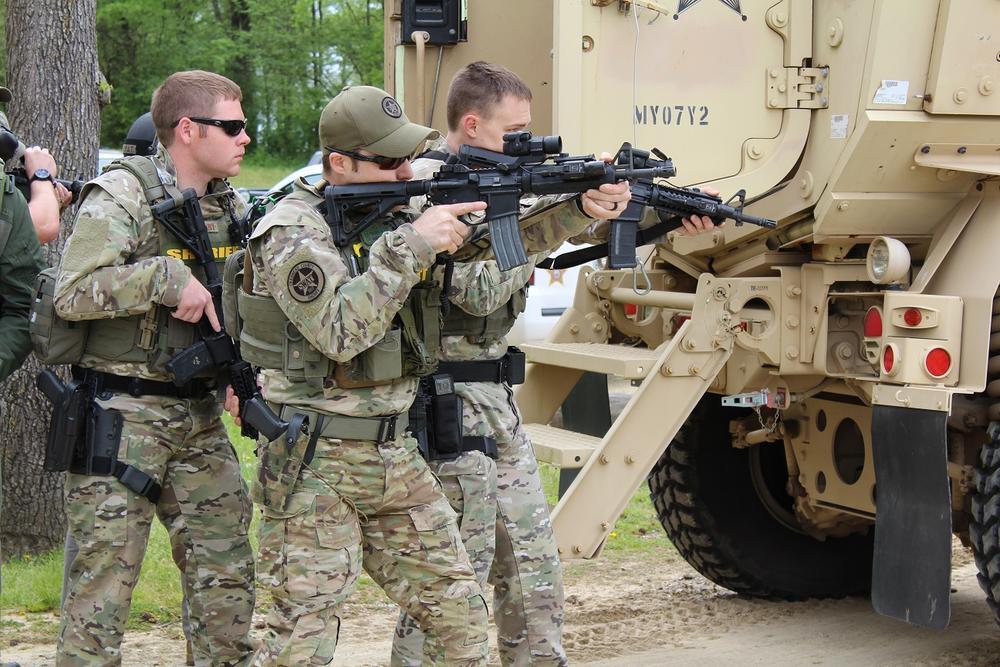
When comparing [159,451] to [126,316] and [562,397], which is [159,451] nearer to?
[126,316]

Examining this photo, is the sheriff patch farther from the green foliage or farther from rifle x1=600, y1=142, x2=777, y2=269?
the green foliage

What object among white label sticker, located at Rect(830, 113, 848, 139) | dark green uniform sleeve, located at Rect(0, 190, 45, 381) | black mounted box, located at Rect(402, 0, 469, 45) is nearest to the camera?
dark green uniform sleeve, located at Rect(0, 190, 45, 381)

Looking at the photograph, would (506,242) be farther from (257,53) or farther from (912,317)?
(257,53)

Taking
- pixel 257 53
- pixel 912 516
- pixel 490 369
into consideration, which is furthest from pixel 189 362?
pixel 257 53

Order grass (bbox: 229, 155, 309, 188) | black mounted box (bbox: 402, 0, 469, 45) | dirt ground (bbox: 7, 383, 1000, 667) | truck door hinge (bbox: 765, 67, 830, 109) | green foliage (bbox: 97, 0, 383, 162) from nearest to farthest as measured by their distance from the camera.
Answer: truck door hinge (bbox: 765, 67, 830, 109), black mounted box (bbox: 402, 0, 469, 45), dirt ground (bbox: 7, 383, 1000, 667), grass (bbox: 229, 155, 309, 188), green foliage (bbox: 97, 0, 383, 162)

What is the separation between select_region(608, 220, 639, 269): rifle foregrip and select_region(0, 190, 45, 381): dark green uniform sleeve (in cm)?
171

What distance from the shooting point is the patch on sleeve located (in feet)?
10.9

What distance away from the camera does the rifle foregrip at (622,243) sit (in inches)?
161

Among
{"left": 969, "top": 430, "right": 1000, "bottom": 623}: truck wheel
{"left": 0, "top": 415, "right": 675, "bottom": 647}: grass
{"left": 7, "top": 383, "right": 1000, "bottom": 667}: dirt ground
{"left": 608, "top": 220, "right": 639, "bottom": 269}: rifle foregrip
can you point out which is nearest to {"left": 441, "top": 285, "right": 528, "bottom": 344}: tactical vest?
{"left": 608, "top": 220, "right": 639, "bottom": 269}: rifle foregrip

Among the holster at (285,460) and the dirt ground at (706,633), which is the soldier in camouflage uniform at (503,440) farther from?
the dirt ground at (706,633)

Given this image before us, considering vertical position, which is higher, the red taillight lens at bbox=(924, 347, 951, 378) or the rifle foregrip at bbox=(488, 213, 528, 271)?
the rifle foregrip at bbox=(488, 213, 528, 271)

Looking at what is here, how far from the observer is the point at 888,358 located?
14.4 ft

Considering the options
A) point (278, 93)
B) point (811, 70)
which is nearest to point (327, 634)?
point (811, 70)

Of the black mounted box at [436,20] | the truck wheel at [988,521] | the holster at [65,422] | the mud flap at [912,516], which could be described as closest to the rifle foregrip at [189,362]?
the holster at [65,422]
